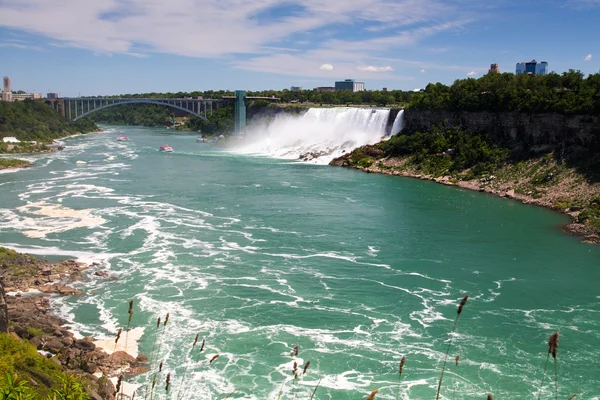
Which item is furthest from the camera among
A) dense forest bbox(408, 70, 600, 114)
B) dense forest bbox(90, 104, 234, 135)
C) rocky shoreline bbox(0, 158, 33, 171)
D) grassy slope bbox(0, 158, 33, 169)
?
dense forest bbox(90, 104, 234, 135)

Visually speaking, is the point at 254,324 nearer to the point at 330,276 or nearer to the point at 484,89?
the point at 330,276

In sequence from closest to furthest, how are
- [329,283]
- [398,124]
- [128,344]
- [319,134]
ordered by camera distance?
[128,344], [329,283], [398,124], [319,134]

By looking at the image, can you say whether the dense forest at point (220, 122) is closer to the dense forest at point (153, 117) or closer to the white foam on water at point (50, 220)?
the dense forest at point (153, 117)

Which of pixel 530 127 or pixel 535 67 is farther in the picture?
pixel 535 67

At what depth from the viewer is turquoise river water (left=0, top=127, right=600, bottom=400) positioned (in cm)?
1155

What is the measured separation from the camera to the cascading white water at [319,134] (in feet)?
153

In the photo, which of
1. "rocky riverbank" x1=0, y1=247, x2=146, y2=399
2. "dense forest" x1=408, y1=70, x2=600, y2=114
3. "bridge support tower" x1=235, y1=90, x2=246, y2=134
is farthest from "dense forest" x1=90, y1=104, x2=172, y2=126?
"rocky riverbank" x1=0, y1=247, x2=146, y2=399

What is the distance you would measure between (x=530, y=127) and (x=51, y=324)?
95.5ft

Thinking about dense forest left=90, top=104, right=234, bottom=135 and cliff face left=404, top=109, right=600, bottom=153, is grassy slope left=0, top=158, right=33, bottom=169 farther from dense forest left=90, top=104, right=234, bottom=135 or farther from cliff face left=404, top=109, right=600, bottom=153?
dense forest left=90, top=104, right=234, bottom=135

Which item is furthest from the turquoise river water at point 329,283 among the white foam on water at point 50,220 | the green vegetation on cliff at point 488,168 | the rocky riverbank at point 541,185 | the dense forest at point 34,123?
the dense forest at point 34,123

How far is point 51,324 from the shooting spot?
12.9 m

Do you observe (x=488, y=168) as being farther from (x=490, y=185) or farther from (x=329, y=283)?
(x=329, y=283)

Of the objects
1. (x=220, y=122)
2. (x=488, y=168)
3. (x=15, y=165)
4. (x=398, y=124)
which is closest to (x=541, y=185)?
(x=488, y=168)

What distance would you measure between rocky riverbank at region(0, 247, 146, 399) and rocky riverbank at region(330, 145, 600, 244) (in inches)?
691
